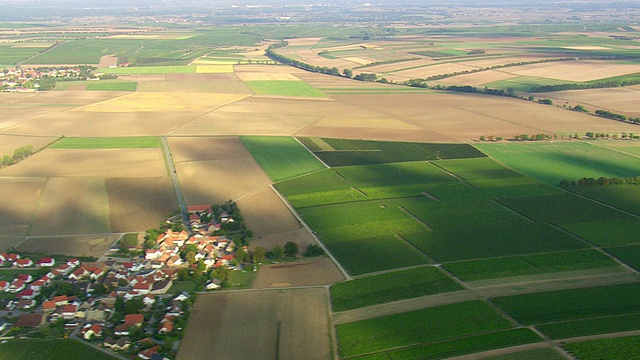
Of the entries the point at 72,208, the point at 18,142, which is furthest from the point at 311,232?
the point at 18,142

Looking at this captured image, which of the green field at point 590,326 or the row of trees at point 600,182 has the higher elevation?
the row of trees at point 600,182

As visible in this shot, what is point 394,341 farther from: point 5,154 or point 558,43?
point 558,43

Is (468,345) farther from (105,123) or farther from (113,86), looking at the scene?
(113,86)

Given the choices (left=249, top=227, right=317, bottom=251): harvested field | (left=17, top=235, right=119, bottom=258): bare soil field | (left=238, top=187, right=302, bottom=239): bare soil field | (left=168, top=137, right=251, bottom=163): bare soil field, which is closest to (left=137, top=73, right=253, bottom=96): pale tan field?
(left=168, top=137, right=251, bottom=163): bare soil field

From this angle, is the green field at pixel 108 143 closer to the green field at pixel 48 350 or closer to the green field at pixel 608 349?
the green field at pixel 48 350

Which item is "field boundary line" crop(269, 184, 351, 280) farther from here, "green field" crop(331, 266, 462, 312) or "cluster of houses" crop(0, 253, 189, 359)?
"cluster of houses" crop(0, 253, 189, 359)

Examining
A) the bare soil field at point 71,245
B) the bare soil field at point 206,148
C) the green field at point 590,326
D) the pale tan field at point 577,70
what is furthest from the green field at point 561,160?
the pale tan field at point 577,70
